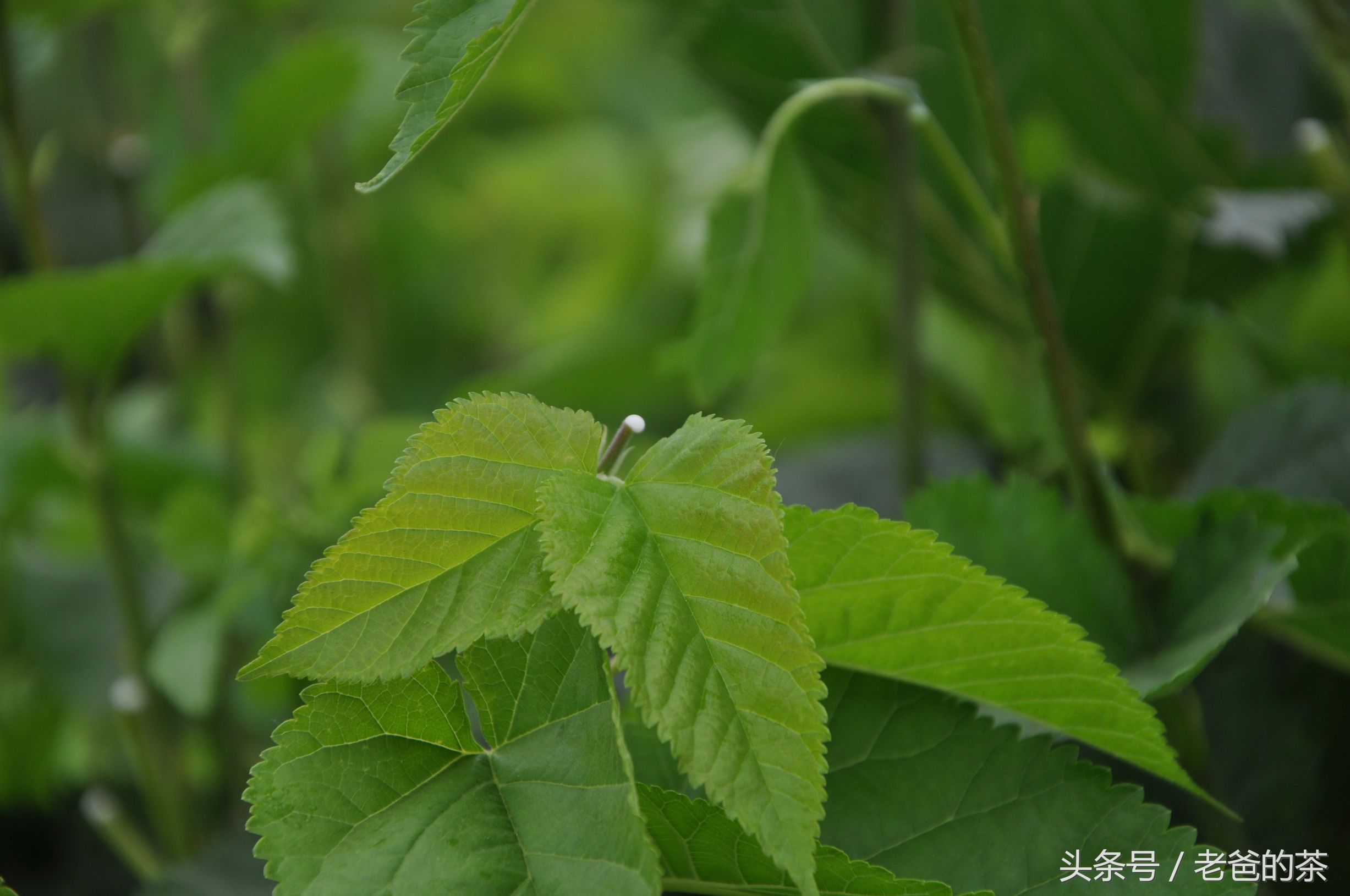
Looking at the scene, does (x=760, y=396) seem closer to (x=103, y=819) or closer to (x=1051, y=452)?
(x=1051, y=452)

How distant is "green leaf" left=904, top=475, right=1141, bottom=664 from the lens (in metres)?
0.33

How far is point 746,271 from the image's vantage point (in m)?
0.35

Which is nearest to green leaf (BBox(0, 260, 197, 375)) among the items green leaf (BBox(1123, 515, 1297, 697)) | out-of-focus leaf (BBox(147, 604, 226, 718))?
out-of-focus leaf (BBox(147, 604, 226, 718))

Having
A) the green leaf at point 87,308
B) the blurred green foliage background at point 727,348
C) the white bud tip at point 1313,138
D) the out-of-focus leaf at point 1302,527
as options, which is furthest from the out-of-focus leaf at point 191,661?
the white bud tip at point 1313,138

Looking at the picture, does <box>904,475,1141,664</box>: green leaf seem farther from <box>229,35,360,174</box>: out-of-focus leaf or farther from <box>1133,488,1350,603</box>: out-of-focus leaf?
<box>229,35,360,174</box>: out-of-focus leaf

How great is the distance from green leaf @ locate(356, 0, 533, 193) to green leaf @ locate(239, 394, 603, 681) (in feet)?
0.17

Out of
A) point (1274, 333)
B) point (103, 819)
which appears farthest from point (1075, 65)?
point (103, 819)

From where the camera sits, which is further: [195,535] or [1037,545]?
[195,535]

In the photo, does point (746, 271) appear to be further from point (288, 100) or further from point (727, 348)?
point (288, 100)

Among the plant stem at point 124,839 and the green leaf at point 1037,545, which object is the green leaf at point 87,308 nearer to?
the plant stem at point 124,839

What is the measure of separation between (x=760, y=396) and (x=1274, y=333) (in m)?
0.30

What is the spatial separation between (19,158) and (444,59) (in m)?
0.33

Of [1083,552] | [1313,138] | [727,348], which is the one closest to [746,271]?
[727,348]

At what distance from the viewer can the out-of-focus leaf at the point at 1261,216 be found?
1.35ft
